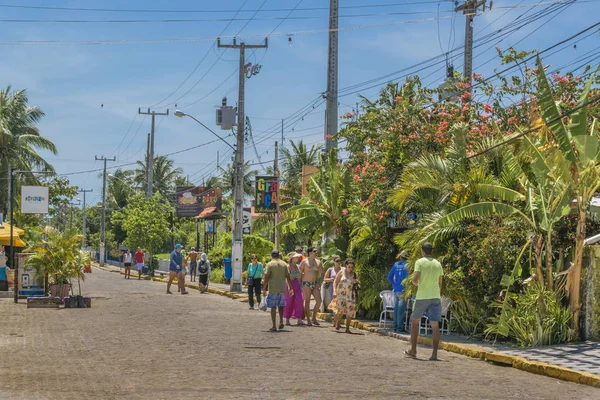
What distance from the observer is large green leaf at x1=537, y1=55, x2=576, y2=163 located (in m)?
14.9

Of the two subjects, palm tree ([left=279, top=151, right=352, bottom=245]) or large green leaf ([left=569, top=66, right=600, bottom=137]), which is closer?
large green leaf ([left=569, top=66, right=600, bottom=137])

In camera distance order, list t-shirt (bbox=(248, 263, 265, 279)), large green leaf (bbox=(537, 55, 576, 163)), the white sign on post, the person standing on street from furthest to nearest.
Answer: the white sign on post, t-shirt (bbox=(248, 263, 265, 279)), large green leaf (bbox=(537, 55, 576, 163)), the person standing on street

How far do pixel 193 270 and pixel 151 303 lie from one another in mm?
17666

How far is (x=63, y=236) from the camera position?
1045 inches

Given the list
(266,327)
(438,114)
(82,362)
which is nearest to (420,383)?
(82,362)

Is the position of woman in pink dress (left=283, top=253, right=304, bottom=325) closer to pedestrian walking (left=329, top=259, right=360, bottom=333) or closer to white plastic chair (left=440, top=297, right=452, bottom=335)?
Answer: pedestrian walking (left=329, top=259, right=360, bottom=333)

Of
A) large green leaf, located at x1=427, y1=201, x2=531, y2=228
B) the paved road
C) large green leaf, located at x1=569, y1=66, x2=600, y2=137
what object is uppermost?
large green leaf, located at x1=569, y1=66, x2=600, y2=137

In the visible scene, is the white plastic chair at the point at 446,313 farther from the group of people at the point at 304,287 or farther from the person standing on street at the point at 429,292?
the person standing on street at the point at 429,292

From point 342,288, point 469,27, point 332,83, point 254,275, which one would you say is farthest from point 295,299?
point 469,27

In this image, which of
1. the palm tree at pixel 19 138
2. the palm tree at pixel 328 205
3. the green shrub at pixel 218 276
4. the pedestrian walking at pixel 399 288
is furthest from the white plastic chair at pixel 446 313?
the palm tree at pixel 19 138

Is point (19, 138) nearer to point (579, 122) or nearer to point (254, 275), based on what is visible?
point (254, 275)

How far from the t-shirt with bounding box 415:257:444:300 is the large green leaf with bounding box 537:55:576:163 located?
127 inches

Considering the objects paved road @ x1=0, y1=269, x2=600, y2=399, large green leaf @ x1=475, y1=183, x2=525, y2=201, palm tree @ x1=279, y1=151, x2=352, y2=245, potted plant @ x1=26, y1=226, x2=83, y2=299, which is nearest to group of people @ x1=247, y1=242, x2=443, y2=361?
paved road @ x1=0, y1=269, x2=600, y2=399

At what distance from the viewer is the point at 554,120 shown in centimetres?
1500
